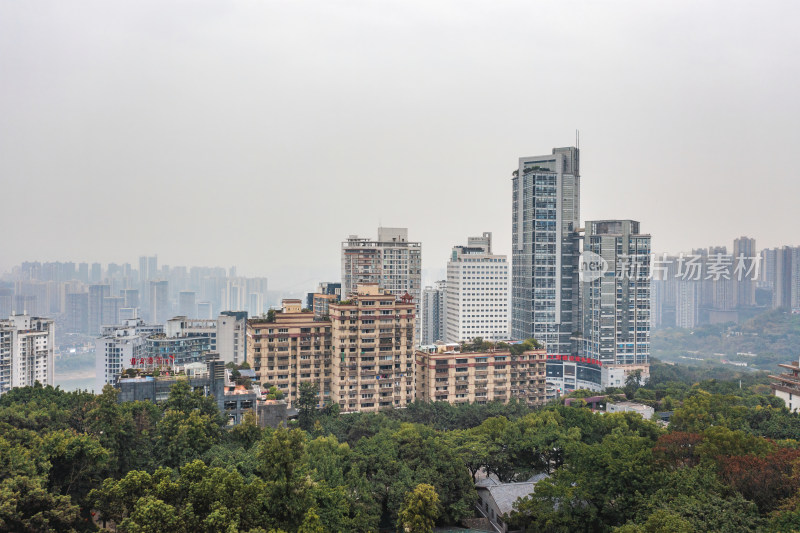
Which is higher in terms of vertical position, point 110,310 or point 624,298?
point 624,298

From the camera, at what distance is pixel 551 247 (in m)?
26.9

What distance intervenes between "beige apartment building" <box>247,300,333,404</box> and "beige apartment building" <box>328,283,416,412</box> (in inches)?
14.1

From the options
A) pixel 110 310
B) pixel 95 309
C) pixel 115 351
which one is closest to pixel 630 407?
pixel 115 351

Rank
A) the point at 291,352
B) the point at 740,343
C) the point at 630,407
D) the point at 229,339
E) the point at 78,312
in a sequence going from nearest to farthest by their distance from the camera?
the point at 291,352
the point at 630,407
the point at 229,339
the point at 78,312
the point at 740,343

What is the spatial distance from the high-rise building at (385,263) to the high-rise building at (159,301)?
44.3 ft

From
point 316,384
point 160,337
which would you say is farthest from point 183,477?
point 160,337

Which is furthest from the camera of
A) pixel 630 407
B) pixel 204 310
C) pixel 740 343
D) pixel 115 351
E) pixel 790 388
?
pixel 740 343

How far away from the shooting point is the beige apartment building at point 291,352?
51.1 ft

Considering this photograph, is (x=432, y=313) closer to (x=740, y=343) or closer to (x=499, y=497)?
(x=499, y=497)

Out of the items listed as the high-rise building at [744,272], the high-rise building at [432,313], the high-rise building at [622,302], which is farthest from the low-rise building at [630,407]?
the high-rise building at [744,272]

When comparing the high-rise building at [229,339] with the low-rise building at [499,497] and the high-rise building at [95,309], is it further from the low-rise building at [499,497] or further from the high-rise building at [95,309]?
the low-rise building at [499,497]

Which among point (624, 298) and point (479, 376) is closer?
point (479, 376)

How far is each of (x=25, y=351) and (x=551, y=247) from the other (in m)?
22.0

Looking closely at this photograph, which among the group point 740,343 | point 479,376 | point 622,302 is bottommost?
point 740,343
